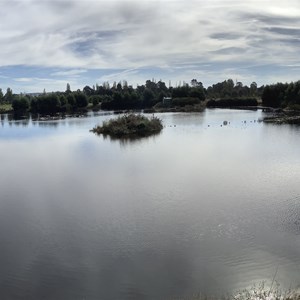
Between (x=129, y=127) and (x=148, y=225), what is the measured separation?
36.6 meters

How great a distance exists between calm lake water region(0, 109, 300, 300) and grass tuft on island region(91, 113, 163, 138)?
18795 mm

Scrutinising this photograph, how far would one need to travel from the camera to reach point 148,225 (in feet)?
53.8

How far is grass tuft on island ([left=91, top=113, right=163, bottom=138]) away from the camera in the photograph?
51312mm

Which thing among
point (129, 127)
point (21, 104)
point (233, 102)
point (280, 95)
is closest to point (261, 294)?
point (129, 127)

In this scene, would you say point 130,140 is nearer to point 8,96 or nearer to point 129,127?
point 129,127

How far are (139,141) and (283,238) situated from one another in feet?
98.4

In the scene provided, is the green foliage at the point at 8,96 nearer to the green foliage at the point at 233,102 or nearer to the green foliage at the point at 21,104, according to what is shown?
the green foliage at the point at 21,104

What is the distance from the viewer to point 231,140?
41.3m

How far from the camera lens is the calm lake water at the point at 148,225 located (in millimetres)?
11844

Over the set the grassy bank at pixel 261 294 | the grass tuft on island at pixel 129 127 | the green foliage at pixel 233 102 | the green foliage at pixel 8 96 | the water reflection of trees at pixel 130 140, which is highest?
the green foliage at pixel 8 96

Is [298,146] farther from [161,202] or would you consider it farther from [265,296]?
[265,296]

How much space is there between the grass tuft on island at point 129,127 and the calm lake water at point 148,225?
18795mm

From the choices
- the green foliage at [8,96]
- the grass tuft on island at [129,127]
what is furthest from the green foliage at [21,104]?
the grass tuft on island at [129,127]

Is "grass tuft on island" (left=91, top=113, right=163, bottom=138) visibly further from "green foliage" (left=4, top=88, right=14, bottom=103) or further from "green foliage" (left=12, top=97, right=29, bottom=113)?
"green foliage" (left=4, top=88, right=14, bottom=103)
